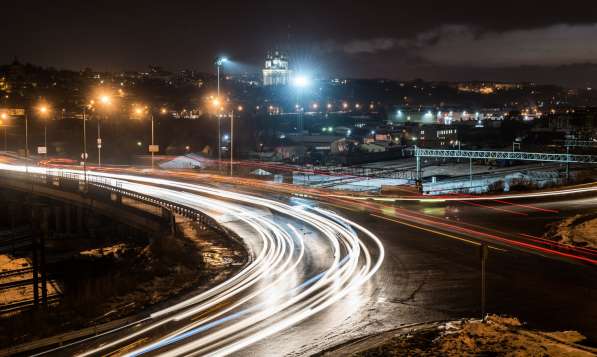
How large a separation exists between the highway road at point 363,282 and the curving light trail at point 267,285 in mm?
38

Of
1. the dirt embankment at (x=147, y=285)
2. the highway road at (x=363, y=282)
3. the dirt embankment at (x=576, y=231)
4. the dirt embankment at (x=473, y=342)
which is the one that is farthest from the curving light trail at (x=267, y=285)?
the dirt embankment at (x=576, y=231)

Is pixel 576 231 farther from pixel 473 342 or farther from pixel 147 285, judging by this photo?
pixel 147 285

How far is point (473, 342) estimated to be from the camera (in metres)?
10.6

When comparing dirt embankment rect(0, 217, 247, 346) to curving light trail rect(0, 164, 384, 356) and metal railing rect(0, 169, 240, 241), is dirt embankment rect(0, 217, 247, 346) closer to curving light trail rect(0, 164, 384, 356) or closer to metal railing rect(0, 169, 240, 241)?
metal railing rect(0, 169, 240, 241)

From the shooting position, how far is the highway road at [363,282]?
38.5ft

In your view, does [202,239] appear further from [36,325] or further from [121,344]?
Result: [121,344]

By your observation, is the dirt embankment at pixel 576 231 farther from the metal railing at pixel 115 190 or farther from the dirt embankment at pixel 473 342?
the metal railing at pixel 115 190

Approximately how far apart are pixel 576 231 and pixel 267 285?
1361 cm

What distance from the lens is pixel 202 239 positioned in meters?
23.4

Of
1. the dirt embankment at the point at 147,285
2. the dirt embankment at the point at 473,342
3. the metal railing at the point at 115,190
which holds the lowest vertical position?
the dirt embankment at the point at 147,285

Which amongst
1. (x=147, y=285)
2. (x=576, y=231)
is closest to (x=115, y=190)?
(x=147, y=285)

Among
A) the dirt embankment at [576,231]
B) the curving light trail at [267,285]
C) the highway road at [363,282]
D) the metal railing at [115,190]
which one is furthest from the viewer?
the metal railing at [115,190]

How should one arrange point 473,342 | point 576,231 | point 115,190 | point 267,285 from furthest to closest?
1. point 115,190
2. point 576,231
3. point 267,285
4. point 473,342

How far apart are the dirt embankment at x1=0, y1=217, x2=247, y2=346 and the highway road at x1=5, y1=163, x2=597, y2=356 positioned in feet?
3.22
